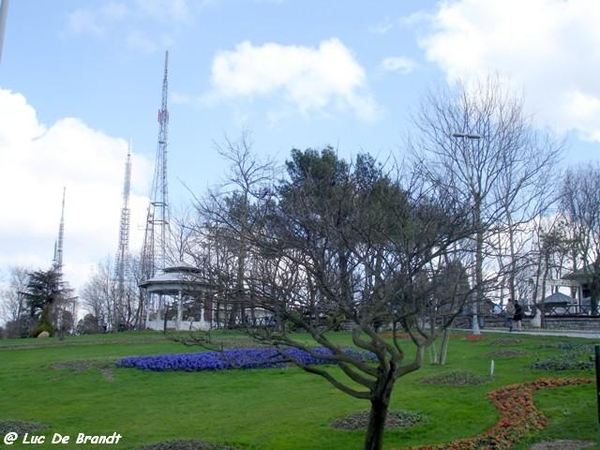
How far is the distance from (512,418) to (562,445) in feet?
4.59

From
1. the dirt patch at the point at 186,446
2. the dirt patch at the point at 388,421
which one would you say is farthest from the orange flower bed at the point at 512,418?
the dirt patch at the point at 186,446

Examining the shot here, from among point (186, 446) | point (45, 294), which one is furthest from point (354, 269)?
point (45, 294)

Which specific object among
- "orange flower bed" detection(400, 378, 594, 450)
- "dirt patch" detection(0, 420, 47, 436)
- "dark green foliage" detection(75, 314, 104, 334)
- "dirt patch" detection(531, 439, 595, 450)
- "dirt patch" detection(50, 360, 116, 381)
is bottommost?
"dirt patch" detection(0, 420, 47, 436)

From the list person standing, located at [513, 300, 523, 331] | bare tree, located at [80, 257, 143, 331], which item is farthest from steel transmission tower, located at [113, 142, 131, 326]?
person standing, located at [513, 300, 523, 331]

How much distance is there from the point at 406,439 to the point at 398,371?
2.69m

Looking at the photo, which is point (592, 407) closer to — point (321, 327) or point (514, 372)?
point (514, 372)

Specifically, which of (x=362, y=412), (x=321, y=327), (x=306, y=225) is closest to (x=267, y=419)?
(x=362, y=412)

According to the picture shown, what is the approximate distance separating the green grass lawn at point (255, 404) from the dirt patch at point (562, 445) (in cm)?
18

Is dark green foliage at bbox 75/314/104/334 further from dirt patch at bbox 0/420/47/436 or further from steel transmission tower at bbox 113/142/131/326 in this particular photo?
dirt patch at bbox 0/420/47/436

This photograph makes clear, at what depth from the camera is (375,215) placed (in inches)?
286

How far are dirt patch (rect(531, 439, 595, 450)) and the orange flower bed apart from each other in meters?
0.32

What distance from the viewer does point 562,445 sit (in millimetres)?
8477

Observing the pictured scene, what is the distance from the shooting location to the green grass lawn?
9445 mm

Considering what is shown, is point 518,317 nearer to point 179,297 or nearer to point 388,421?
point 179,297
